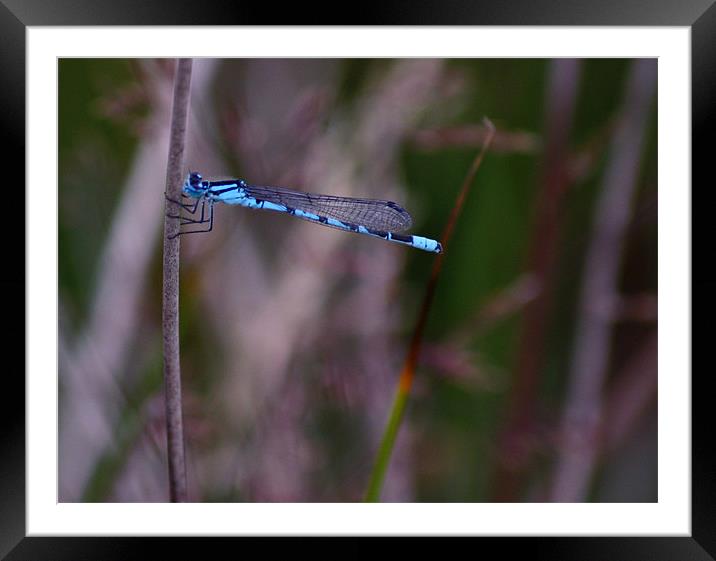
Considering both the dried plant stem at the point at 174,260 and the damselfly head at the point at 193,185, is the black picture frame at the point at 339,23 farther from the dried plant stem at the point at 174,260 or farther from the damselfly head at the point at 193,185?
the dried plant stem at the point at 174,260

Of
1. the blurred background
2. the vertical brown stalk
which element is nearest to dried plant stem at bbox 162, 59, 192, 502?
the blurred background

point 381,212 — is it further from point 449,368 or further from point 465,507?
point 465,507

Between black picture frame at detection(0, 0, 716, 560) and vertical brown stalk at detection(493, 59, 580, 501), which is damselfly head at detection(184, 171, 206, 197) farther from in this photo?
vertical brown stalk at detection(493, 59, 580, 501)

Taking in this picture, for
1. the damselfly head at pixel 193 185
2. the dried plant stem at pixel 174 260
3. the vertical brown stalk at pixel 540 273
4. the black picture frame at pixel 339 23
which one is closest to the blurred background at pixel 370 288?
the vertical brown stalk at pixel 540 273

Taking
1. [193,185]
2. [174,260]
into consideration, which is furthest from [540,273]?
[174,260]

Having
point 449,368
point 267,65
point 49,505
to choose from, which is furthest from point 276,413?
point 267,65
